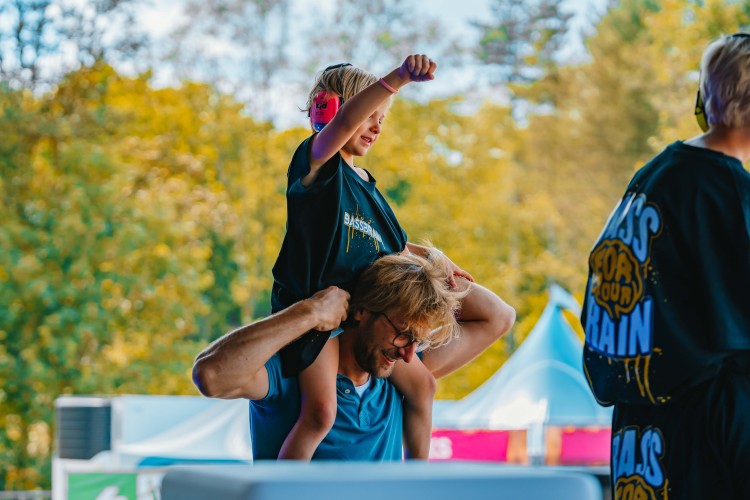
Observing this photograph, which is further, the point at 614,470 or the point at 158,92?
the point at 158,92

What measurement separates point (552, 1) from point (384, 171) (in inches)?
328

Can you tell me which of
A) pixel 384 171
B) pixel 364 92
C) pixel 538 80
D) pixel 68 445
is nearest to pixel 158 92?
pixel 384 171

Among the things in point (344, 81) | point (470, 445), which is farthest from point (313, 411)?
point (470, 445)

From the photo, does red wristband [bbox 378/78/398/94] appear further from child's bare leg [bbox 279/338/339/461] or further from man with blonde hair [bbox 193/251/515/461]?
child's bare leg [bbox 279/338/339/461]

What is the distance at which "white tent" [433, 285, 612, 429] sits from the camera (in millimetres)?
11016

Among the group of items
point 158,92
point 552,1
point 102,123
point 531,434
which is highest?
point 552,1

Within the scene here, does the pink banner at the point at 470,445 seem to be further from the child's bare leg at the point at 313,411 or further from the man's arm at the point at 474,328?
the child's bare leg at the point at 313,411

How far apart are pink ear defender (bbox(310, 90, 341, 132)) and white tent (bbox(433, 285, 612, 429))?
8242 mm

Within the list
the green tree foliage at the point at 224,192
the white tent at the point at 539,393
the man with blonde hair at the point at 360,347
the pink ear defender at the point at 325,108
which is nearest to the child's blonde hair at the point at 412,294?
the man with blonde hair at the point at 360,347

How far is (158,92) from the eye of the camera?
22234 millimetres

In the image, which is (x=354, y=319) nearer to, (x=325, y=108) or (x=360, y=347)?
(x=360, y=347)

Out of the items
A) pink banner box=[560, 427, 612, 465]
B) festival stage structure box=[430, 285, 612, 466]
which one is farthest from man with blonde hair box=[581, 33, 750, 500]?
pink banner box=[560, 427, 612, 465]

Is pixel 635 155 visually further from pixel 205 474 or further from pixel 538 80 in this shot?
pixel 205 474

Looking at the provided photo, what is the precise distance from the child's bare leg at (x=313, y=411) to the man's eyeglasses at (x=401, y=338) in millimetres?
153
